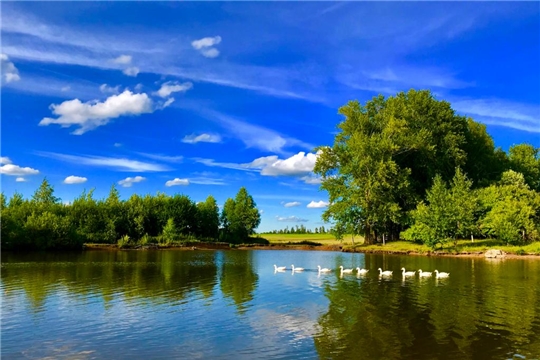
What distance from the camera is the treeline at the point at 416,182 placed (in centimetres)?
5969

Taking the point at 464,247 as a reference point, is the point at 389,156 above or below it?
above

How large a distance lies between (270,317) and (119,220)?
72.6 metres

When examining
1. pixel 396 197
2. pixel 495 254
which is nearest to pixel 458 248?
pixel 495 254

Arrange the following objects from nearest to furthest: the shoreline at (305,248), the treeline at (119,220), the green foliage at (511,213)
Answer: the shoreline at (305,248) → the green foliage at (511,213) → the treeline at (119,220)

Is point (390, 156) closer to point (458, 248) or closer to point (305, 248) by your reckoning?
point (458, 248)

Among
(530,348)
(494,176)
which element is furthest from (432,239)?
(530,348)

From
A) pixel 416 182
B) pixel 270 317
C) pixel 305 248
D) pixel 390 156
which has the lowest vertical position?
pixel 305 248

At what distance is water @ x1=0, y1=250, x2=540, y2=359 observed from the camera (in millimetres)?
14594

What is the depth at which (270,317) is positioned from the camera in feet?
64.1

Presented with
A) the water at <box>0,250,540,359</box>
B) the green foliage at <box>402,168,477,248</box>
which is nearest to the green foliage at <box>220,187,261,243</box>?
the green foliage at <box>402,168,477,248</box>

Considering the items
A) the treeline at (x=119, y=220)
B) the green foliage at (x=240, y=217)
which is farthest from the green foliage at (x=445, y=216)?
the green foliage at (x=240, y=217)

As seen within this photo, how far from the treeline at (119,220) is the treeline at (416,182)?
115 ft

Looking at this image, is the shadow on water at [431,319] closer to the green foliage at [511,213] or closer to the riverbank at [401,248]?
the riverbank at [401,248]

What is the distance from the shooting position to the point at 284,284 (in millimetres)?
30656
